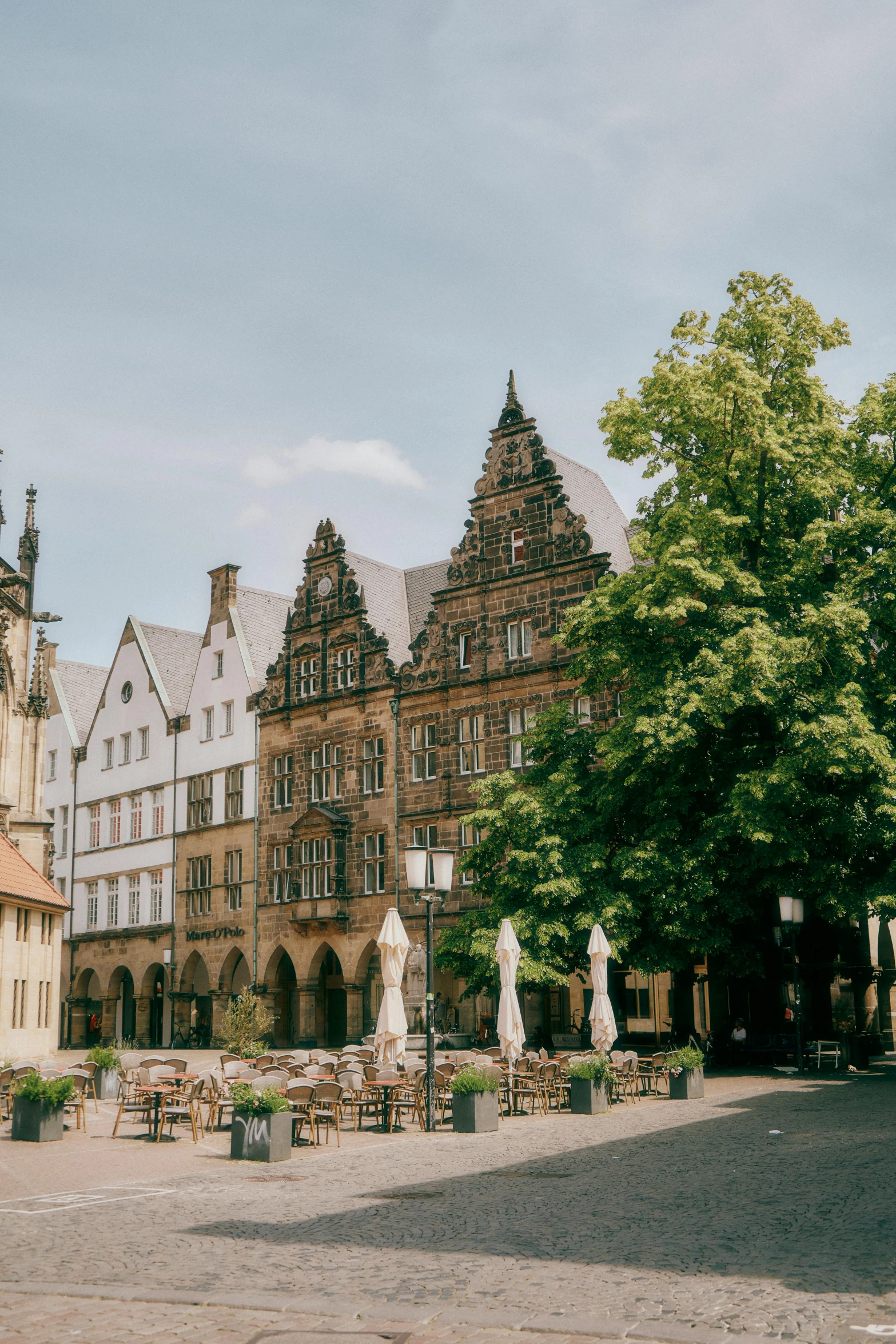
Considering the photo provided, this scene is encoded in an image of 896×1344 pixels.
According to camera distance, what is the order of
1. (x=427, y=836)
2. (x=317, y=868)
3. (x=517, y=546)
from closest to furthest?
(x=517, y=546) < (x=427, y=836) < (x=317, y=868)

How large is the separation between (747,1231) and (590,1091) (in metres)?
11.2

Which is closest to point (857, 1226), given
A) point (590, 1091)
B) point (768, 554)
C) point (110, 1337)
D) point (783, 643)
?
point (110, 1337)

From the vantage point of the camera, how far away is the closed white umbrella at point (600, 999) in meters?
24.9

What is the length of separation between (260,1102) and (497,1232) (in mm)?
5895

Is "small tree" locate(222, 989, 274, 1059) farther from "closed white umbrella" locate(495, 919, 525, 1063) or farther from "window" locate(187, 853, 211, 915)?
"closed white umbrella" locate(495, 919, 525, 1063)

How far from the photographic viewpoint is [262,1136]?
15656mm

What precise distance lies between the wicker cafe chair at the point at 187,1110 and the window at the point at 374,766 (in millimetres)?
22624

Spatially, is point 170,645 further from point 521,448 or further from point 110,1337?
point 110,1337

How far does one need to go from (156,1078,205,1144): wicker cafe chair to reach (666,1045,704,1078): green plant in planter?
7772mm

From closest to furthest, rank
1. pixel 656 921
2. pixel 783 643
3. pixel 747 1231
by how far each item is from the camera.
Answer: pixel 747 1231 → pixel 783 643 → pixel 656 921

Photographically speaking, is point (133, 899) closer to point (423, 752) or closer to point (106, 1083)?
point (423, 752)

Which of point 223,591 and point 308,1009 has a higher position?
point 223,591

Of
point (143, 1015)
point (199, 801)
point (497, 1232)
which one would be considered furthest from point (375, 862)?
point (497, 1232)

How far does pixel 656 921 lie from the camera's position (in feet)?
94.6
